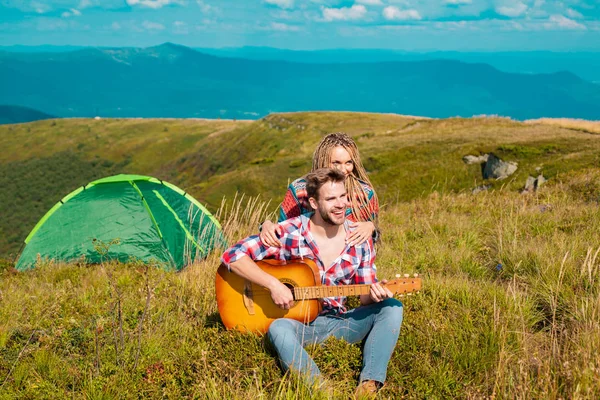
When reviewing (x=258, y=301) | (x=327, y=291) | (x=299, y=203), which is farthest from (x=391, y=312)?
(x=299, y=203)

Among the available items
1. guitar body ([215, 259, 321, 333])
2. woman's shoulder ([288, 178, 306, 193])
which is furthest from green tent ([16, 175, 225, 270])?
guitar body ([215, 259, 321, 333])

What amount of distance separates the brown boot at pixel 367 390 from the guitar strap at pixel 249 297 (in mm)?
1188

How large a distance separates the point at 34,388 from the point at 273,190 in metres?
28.0

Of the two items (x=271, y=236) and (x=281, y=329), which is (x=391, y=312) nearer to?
(x=281, y=329)

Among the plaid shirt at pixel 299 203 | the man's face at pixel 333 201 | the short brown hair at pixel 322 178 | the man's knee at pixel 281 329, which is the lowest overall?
the man's knee at pixel 281 329

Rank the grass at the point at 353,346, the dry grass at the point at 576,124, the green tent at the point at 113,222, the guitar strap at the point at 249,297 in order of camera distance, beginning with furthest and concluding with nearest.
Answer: the dry grass at the point at 576,124 → the green tent at the point at 113,222 → the guitar strap at the point at 249,297 → the grass at the point at 353,346

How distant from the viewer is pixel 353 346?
4293 mm

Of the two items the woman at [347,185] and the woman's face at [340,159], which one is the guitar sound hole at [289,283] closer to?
the woman at [347,185]

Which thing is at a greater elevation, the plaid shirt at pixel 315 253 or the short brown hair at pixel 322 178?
the short brown hair at pixel 322 178

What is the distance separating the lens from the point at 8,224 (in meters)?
104

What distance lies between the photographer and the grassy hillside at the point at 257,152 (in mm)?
21703

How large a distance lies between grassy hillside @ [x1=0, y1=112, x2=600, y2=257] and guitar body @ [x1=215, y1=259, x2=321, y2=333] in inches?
238

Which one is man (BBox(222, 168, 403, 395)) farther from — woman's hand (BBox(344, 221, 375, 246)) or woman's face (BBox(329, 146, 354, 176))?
woman's face (BBox(329, 146, 354, 176))

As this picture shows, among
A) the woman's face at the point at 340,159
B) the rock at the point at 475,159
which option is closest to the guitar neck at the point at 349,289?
the woman's face at the point at 340,159
